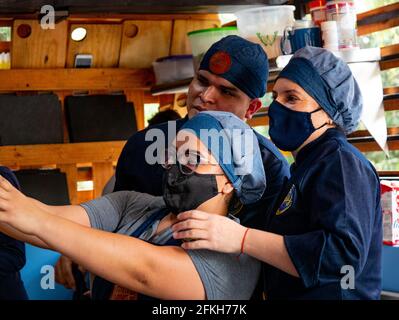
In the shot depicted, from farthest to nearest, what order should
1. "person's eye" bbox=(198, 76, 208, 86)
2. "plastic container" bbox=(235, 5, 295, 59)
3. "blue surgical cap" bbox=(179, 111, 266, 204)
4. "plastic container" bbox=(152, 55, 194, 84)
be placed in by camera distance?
"plastic container" bbox=(152, 55, 194, 84), "plastic container" bbox=(235, 5, 295, 59), "person's eye" bbox=(198, 76, 208, 86), "blue surgical cap" bbox=(179, 111, 266, 204)

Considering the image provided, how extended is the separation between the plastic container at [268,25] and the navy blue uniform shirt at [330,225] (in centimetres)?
148

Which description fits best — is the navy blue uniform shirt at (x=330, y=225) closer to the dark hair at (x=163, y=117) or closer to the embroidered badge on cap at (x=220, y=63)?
the embroidered badge on cap at (x=220, y=63)

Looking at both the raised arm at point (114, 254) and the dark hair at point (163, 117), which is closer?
the raised arm at point (114, 254)

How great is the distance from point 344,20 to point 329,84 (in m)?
1.30

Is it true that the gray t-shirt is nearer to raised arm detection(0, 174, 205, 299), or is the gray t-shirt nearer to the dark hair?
raised arm detection(0, 174, 205, 299)

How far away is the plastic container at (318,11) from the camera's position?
10.1 ft

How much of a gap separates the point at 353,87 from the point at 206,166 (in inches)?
15.6

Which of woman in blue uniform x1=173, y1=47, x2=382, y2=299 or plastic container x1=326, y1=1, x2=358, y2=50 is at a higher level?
plastic container x1=326, y1=1, x2=358, y2=50

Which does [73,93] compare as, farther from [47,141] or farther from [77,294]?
[77,294]

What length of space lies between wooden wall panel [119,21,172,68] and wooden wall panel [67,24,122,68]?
0.04 meters

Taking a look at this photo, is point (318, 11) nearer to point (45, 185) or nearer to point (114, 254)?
point (45, 185)

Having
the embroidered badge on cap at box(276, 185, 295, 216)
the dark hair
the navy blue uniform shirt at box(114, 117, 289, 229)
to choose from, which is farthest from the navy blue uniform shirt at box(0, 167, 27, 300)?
the dark hair

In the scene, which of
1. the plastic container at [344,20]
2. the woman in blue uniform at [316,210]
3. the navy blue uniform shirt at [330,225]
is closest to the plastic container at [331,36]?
the plastic container at [344,20]

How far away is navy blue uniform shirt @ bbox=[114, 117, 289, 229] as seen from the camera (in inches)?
75.1
